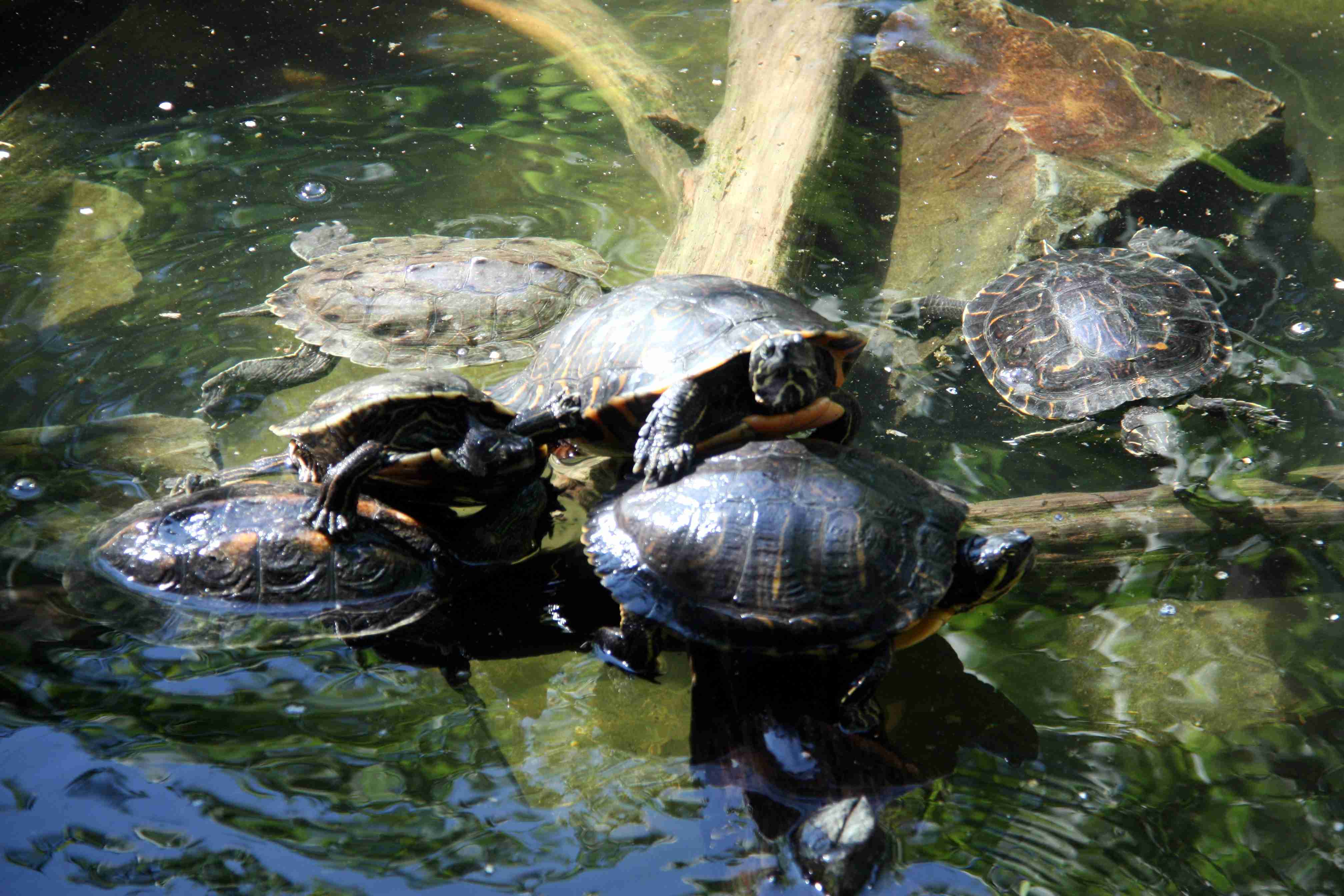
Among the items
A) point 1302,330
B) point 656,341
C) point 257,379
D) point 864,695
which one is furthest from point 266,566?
point 1302,330

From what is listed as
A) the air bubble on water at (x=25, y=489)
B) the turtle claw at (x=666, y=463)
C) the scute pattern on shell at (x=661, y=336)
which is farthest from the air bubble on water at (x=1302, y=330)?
the air bubble on water at (x=25, y=489)

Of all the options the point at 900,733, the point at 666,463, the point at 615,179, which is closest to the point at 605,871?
the point at 900,733

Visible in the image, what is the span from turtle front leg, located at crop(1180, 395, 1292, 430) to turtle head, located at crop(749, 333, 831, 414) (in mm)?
2261

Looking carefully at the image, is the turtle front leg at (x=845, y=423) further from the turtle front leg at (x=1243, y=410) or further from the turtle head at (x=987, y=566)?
the turtle front leg at (x=1243, y=410)

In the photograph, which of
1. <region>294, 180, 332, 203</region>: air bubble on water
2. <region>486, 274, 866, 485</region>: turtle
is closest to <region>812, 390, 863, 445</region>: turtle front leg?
<region>486, 274, 866, 485</region>: turtle

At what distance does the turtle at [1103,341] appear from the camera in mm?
4594

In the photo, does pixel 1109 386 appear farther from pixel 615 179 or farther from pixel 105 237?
pixel 105 237

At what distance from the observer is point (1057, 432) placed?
460cm

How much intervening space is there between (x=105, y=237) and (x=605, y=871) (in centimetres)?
533

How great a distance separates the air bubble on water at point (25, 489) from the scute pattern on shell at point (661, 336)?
6.49ft

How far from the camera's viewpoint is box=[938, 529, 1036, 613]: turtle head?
9.82 ft

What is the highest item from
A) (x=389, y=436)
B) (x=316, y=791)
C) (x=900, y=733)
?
(x=389, y=436)

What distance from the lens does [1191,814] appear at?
105 inches

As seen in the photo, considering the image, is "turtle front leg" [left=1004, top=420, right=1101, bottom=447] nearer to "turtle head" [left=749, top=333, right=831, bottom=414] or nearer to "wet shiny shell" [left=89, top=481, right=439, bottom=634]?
"turtle head" [left=749, top=333, right=831, bottom=414]
